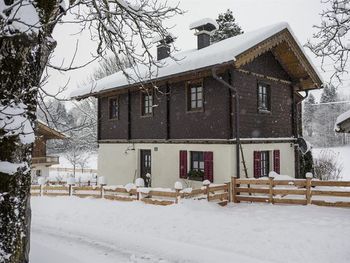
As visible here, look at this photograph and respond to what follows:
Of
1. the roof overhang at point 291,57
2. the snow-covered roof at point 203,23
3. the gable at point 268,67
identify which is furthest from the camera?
the snow-covered roof at point 203,23

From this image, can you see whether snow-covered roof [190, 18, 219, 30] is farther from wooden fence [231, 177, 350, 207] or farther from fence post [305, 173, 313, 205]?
fence post [305, 173, 313, 205]

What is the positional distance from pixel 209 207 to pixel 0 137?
29.7ft

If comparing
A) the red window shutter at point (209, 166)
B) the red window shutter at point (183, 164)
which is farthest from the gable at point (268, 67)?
the red window shutter at point (183, 164)

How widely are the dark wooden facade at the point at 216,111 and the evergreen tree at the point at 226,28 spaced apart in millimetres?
13951

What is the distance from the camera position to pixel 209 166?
14133 millimetres

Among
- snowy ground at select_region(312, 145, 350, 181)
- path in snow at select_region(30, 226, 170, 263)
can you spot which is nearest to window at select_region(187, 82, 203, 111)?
path in snow at select_region(30, 226, 170, 263)

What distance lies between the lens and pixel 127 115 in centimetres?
1811

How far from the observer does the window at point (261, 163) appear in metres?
14.7

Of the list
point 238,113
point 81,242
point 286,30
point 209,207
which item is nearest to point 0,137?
point 81,242

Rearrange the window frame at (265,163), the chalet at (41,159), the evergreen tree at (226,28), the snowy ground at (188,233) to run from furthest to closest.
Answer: the evergreen tree at (226,28)
the chalet at (41,159)
the window frame at (265,163)
the snowy ground at (188,233)

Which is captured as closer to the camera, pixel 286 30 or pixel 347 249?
pixel 347 249

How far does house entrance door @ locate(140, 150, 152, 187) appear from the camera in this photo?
1705 cm

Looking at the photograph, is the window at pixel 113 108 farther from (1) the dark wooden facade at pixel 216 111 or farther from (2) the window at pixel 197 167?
(2) the window at pixel 197 167

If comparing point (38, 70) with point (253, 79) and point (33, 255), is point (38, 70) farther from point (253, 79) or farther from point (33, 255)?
point (253, 79)
